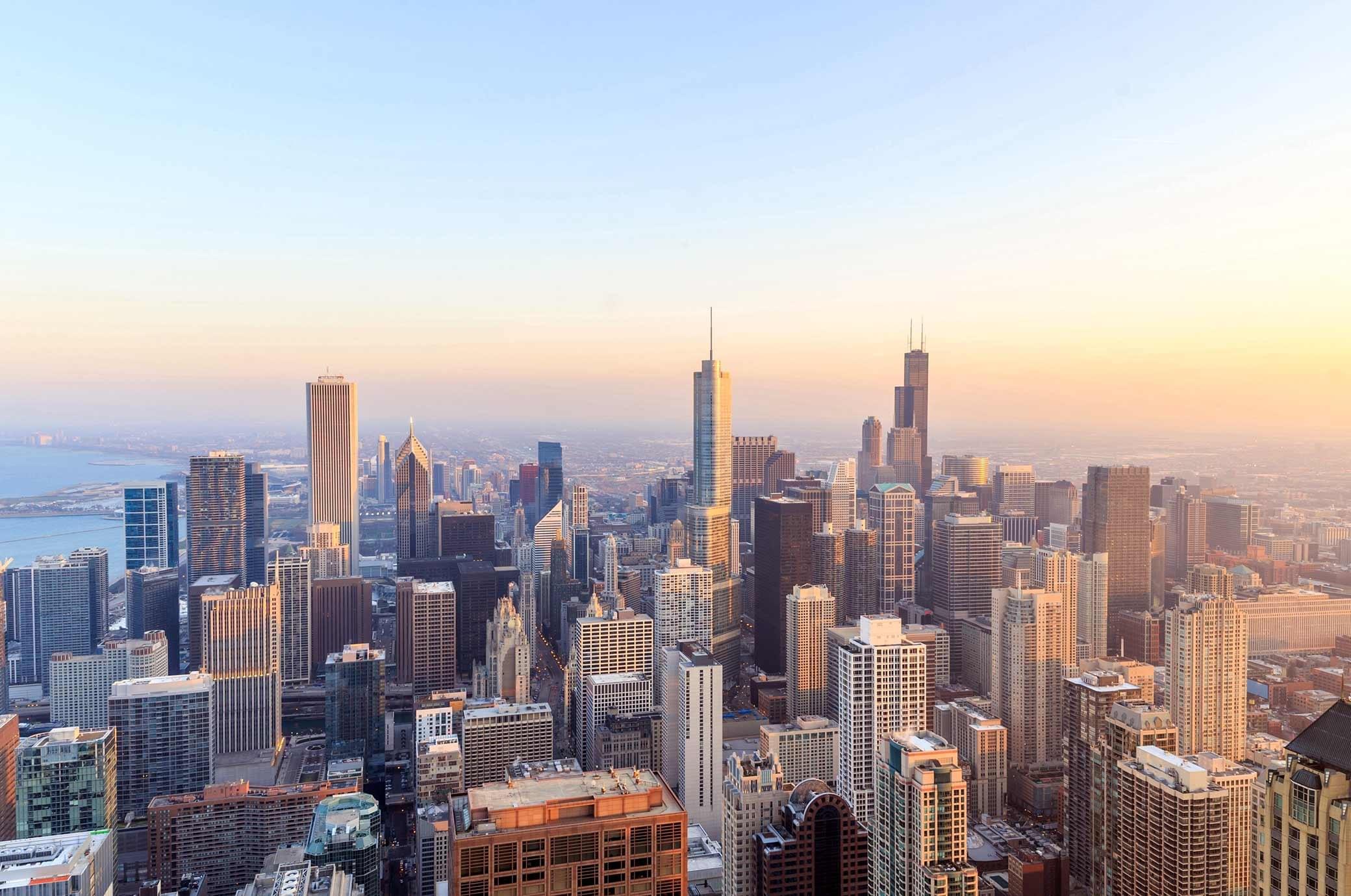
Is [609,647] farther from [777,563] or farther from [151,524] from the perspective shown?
[151,524]

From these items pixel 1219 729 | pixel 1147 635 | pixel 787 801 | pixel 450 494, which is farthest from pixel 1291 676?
pixel 450 494

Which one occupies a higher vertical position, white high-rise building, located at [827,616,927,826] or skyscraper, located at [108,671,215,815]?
white high-rise building, located at [827,616,927,826]

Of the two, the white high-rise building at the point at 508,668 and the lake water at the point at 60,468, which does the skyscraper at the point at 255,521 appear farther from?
the white high-rise building at the point at 508,668

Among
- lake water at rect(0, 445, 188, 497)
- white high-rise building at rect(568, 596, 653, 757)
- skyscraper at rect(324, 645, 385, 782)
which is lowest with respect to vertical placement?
skyscraper at rect(324, 645, 385, 782)

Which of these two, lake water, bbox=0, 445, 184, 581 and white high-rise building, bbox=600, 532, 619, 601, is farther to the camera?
white high-rise building, bbox=600, 532, 619, 601

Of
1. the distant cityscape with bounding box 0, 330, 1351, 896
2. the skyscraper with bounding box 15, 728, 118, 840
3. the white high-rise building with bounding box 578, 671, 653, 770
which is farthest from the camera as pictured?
the white high-rise building with bounding box 578, 671, 653, 770

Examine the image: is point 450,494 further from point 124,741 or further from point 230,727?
point 124,741

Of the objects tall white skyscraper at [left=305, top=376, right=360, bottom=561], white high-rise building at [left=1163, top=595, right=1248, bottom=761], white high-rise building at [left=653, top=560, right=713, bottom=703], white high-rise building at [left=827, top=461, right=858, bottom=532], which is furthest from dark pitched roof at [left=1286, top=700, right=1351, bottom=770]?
tall white skyscraper at [left=305, top=376, right=360, bottom=561]

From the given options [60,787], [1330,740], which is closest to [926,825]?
[1330,740]

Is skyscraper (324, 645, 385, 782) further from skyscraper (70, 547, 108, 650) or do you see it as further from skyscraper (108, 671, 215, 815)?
skyscraper (70, 547, 108, 650)
